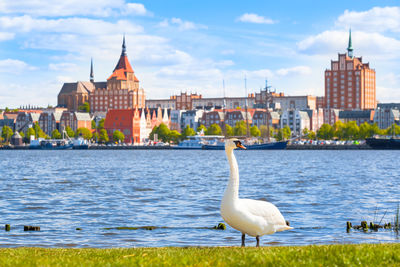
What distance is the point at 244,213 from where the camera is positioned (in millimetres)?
14273

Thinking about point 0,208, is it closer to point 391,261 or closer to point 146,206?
point 146,206

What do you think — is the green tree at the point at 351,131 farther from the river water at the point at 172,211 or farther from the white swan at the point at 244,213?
the white swan at the point at 244,213

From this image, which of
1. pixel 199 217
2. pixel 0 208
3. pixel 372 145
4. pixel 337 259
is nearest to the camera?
pixel 337 259

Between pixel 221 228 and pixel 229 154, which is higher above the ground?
pixel 229 154

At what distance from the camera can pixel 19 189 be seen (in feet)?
→ 149

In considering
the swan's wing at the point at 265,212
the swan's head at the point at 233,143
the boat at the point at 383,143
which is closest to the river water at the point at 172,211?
the swan's wing at the point at 265,212

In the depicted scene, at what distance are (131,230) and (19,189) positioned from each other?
2339 cm

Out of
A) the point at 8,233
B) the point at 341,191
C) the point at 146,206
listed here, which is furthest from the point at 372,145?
the point at 8,233

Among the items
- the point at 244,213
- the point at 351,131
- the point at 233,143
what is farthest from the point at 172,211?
the point at 351,131

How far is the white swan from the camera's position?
14.3 metres

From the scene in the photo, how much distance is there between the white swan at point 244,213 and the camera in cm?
1427

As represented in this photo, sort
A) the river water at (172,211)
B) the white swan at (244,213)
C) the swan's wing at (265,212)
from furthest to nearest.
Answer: the river water at (172,211), the swan's wing at (265,212), the white swan at (244,213)

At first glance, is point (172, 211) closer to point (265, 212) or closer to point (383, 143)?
point (265, 212)

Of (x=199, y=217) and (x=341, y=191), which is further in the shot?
(x=341, y=191)
